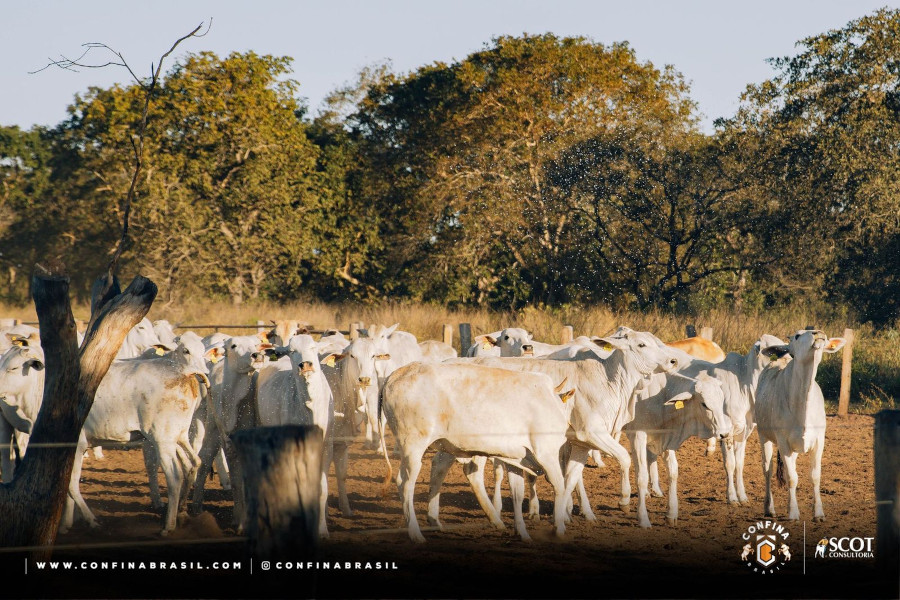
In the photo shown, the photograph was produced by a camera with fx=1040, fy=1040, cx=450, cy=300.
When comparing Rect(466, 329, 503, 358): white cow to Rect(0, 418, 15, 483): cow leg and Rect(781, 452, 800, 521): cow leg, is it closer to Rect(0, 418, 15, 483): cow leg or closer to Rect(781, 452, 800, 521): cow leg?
Rect(781, 452, 800, 521): cow leg

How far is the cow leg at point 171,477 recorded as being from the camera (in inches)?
356

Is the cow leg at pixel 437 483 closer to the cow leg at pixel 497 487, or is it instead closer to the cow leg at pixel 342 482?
the cow leg at pixel 497 487

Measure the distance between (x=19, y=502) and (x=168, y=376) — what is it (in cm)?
319

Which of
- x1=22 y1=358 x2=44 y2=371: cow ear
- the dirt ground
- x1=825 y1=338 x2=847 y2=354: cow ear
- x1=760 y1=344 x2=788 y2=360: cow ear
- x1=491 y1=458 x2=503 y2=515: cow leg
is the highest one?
x1=825 y1=338 x2=847 y2=354: cow ear

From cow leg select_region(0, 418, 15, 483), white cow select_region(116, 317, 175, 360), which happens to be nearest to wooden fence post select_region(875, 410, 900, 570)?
cow leg select_region(0, 418, 15, 483)

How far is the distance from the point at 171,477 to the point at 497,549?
3.04 m

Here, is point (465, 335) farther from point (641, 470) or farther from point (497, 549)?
point (497, 549)

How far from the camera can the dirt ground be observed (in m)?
6.41

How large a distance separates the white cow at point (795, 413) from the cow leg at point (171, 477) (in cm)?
556

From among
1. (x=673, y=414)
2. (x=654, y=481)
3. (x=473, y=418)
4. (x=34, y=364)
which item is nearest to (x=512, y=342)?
(x=654, y=481)

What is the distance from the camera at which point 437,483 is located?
9.41 meters

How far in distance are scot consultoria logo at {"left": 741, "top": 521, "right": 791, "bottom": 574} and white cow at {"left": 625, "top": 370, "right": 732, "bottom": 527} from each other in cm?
148

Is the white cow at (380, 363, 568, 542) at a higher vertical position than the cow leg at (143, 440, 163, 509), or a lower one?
higher

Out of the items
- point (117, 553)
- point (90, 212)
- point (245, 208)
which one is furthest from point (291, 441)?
point (90, 212)
